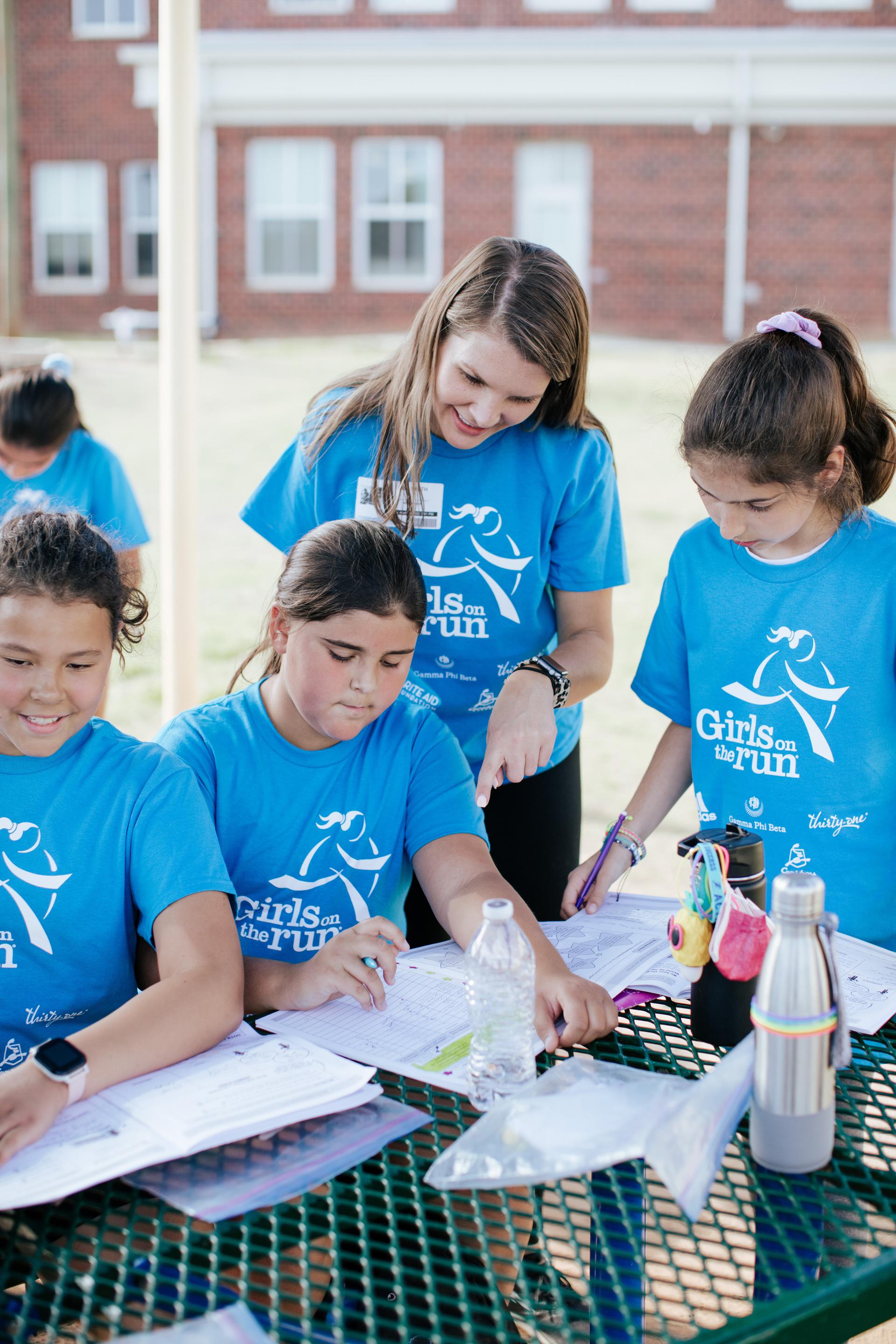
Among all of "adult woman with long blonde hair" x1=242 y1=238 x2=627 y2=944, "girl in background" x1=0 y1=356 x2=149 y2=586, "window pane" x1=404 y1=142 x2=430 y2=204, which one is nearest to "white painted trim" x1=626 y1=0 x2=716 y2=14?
"window pane" x1=404 y1=142 x2=430 y2=204

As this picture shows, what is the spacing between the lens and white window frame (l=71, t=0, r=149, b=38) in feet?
46.6

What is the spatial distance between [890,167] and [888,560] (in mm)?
13322

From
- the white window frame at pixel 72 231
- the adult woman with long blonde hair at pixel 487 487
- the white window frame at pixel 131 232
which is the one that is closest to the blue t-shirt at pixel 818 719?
the adult woman with long blonde hair at pixel 487 487

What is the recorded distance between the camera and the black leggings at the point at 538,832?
2.19 m

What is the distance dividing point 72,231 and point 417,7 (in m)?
4.66

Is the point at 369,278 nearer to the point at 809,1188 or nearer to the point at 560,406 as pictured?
the point at 560,406

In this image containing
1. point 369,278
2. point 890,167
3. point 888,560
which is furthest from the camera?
point 369,278

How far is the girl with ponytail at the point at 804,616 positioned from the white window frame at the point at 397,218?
12.7 metres

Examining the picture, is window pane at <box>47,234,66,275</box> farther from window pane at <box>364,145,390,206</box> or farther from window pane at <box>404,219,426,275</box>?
window pane at <box>404,219,426,275</box>

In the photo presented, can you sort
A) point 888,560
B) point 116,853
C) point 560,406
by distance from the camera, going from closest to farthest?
point 116,853
point 888,560
point 560,406

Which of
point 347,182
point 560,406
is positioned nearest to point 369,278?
point 347,182

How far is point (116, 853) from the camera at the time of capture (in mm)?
1492

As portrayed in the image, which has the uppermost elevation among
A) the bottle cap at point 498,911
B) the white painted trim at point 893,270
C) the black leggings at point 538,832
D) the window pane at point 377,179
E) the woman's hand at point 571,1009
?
the window pane at point 377,179

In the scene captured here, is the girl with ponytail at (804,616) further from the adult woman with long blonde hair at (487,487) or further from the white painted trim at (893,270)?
the white painted trim at (893,270)
